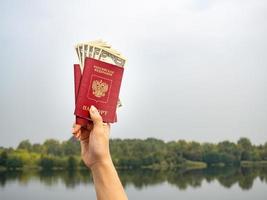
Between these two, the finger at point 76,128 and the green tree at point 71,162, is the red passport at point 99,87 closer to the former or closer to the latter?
the finger at point 76,128

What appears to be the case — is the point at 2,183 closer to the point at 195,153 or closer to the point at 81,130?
the point at 195,153

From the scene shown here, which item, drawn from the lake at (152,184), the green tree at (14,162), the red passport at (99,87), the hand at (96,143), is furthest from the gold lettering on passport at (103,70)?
the green tree at (14,162)

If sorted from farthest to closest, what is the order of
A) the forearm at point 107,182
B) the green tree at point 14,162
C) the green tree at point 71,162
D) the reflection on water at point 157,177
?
the reflection on water at point 157,177 → the green tree at point 14,162 → the green tree at point 71,162 → the forearm at point 107,182

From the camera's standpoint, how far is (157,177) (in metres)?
33.0

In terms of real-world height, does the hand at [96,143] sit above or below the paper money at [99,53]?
below

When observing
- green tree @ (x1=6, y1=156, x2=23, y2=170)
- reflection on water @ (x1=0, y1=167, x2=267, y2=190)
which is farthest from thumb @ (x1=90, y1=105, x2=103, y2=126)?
reflection on water @ (x1=0, y1=167, x2=267, y2=190)

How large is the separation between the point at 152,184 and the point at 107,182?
29482 millimetres

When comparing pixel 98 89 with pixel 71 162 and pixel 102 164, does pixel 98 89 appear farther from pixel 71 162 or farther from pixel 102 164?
pixel 71 162

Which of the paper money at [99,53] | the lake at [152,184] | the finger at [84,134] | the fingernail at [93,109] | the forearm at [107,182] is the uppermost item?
the paper money at [99,53]

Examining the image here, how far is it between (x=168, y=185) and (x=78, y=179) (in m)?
6.01

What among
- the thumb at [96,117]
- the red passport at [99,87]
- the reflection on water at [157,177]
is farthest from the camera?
the reflection on water at [157,177]

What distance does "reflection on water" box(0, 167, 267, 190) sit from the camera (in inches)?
1170

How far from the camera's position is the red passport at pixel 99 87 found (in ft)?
3.48

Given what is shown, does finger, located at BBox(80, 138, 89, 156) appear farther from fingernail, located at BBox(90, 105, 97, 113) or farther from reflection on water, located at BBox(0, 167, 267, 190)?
reflection on water, located at BBox(0, 167, 267, 190)
